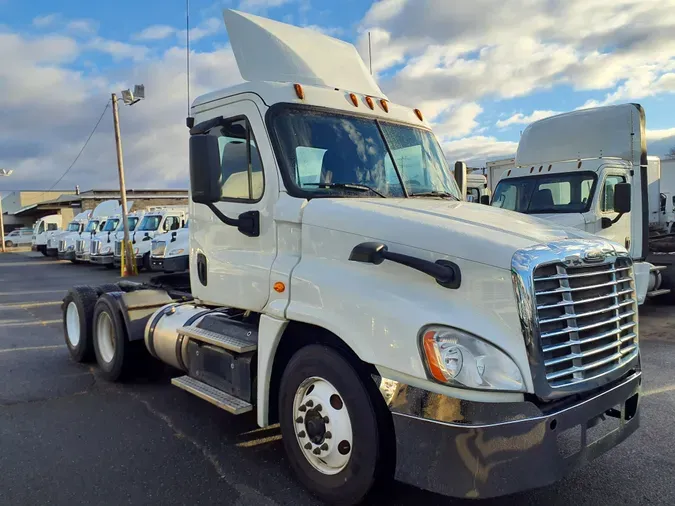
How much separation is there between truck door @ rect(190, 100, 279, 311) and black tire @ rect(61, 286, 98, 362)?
2895mm

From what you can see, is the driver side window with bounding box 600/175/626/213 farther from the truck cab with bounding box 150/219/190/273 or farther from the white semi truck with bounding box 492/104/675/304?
the truck cab with bounding box 150/219/190/273

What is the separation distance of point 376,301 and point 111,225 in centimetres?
2465

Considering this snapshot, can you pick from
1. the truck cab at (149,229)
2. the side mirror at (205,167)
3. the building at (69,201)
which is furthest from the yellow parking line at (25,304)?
the building at (69,201)

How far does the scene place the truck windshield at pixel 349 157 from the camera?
3.77 m

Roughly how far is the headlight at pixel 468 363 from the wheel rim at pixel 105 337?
4.60 meters

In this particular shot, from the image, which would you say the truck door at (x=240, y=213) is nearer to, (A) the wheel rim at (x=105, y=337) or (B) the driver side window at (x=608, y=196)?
(A) the wheel rim at (x=105, y=337)

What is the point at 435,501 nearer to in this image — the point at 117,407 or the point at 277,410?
the point at 277,410

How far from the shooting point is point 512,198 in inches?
387

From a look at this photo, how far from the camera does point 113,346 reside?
6.22m

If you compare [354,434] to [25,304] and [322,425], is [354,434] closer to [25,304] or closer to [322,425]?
[322,425]

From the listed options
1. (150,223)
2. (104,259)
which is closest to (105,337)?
(150,223)

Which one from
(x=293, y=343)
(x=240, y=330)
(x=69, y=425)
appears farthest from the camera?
(x=69, y=425)

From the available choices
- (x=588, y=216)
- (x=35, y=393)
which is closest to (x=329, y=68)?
(x=35, y=393)

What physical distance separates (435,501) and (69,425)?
130 inches
